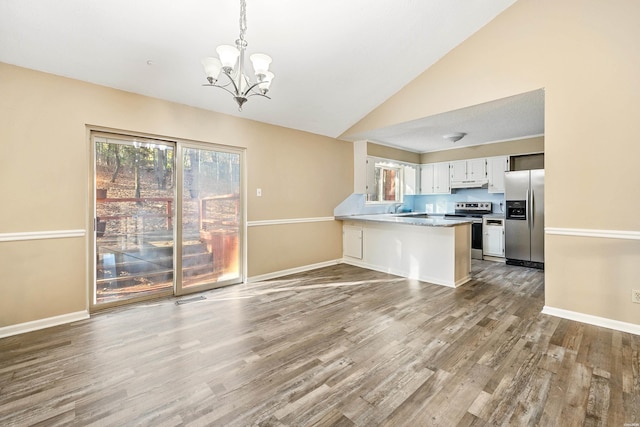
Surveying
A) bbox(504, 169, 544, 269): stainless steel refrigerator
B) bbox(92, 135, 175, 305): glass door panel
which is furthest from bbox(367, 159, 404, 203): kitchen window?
bbox(92, 135, 175, 305): glass door panel

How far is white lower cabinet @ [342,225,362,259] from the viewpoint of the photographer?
5373 millimetres

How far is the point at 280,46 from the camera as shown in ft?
10.4

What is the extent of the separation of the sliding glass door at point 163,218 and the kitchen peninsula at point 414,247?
7.27 ft

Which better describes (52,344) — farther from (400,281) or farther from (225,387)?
(400,281)

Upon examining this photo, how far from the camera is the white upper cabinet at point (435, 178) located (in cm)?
689

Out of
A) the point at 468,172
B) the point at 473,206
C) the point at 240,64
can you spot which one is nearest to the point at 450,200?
the point at 473,206

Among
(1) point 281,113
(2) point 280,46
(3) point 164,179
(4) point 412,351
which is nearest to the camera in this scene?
(4) point 412,351

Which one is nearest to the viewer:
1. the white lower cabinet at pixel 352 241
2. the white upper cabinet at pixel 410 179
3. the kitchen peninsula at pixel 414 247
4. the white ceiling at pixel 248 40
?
the white ceiling at pixel 248 40

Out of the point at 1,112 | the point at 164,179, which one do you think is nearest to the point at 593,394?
the point at 164,179

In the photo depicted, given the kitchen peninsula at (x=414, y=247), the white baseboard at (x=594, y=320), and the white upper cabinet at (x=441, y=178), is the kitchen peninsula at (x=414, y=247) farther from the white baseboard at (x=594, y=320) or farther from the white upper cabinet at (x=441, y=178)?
the white upper cabinet at (x=441, y=178)

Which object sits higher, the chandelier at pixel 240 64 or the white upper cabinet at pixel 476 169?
the chandelier at pixel 240 64

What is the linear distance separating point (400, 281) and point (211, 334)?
279 cm

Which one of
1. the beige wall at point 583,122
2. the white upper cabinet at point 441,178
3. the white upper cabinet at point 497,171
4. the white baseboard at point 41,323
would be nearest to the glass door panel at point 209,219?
the white baseboard at point 41,323

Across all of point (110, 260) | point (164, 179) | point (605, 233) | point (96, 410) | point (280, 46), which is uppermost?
point (280, 46)
